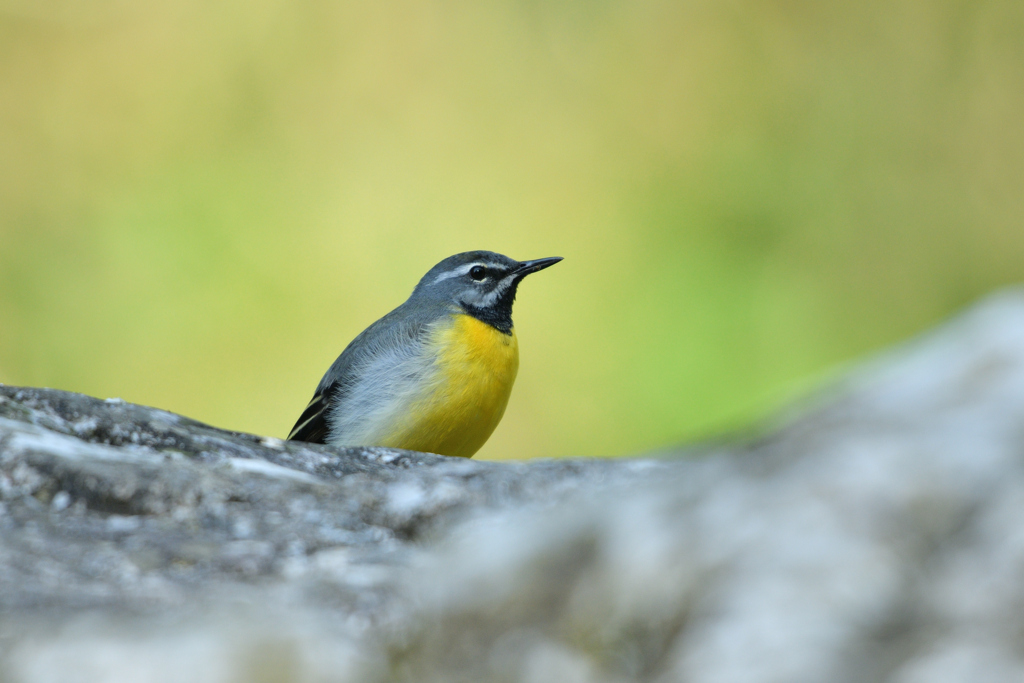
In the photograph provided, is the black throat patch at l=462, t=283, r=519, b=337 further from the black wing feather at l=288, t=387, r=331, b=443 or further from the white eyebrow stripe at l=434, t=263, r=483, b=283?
the black wing feather at l=288, t=387, r=331, b=443

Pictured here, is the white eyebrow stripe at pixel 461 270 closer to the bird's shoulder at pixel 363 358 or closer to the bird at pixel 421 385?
the bird at pixel 421 385

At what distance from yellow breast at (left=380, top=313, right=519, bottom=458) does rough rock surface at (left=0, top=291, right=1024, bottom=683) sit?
10.4ft

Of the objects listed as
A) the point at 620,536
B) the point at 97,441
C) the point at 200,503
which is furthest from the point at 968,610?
the point at 97,441

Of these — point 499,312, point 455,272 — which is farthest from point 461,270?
point 499,312

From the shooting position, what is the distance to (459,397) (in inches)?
201

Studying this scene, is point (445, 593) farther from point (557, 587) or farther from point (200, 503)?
point (200, 503)

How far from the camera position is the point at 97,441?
238cm

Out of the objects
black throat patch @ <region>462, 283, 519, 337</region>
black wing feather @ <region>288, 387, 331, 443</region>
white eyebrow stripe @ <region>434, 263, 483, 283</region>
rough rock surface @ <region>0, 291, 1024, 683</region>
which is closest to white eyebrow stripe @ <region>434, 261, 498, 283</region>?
white eyebrow stripe @ <region>434, 263, 483, 283</region>

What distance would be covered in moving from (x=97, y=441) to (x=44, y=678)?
4.23ft

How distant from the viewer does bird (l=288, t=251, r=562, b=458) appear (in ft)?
16.6

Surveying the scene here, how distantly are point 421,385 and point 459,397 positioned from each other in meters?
0.24

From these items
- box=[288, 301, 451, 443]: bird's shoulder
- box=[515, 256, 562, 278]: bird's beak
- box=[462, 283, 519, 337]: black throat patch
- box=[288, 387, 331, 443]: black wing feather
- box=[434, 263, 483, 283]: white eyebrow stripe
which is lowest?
box=[288, 387, 331, 443]: black wing feather

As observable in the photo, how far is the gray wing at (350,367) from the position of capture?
5332mm

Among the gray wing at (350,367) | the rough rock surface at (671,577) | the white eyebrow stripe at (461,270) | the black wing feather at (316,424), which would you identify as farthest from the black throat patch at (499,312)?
the rough rock surface at (671,577)
